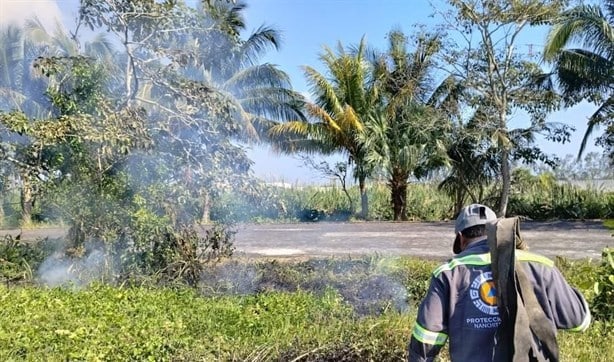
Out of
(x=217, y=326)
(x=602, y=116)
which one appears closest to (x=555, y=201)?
(x=602, y=116)

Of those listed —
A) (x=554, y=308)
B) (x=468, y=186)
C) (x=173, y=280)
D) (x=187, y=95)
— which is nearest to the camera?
(x=554, y=308)

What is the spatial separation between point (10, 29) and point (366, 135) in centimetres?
1274

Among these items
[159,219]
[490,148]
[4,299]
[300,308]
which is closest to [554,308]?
[300,308]

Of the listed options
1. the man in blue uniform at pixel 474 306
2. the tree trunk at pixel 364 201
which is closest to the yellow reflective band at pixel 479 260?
the man in blue uniform at pixel 474 306

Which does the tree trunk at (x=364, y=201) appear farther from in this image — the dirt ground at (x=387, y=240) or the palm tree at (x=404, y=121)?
the dirt ground at (x=387, y=240)

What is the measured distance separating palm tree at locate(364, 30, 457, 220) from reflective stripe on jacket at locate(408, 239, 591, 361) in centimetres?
1610

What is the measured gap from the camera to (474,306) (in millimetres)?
2498

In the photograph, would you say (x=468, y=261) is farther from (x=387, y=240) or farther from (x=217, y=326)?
(x=387, y=240)

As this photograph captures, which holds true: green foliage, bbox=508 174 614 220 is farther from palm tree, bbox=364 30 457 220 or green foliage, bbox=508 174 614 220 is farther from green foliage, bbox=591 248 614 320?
green foliage, bbox=591 248 614 320

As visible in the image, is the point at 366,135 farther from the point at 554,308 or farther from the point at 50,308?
the point at 554,308

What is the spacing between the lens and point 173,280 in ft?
24.9

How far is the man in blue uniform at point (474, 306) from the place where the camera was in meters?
2.50

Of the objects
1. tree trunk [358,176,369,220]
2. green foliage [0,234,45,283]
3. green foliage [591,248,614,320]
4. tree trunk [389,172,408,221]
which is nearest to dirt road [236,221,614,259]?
tree trunk [389,172,408,221]

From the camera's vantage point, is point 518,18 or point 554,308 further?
point 518,18
